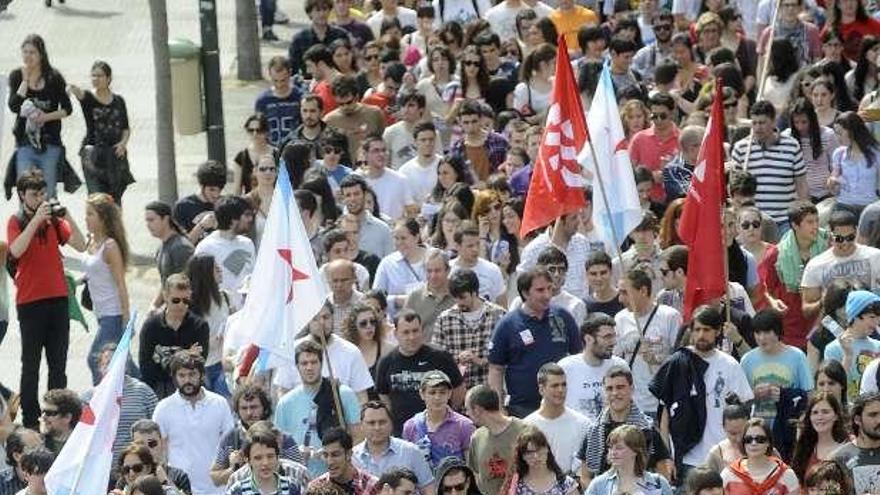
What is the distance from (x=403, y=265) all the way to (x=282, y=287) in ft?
8.56

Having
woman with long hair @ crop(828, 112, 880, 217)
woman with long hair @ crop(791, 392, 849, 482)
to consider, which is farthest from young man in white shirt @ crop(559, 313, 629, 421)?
woman with long hair @ crop(828, 112, 880, 217)

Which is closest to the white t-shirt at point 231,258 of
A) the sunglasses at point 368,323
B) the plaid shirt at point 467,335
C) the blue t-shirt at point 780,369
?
the sunglasses at point 368,323

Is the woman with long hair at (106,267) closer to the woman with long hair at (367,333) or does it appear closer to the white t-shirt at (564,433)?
the woman with long hair at (367,333)

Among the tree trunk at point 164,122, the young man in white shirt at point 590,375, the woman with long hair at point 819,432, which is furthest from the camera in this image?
the tree trunk at point 164,122

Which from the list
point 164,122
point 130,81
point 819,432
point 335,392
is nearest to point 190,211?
point 164,122

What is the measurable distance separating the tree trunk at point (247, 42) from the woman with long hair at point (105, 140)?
18.1 feet

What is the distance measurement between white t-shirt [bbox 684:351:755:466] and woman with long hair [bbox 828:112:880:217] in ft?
13.8

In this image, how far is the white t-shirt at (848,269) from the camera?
19.5 m

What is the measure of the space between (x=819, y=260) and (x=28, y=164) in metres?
7.04

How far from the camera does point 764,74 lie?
23.9 meters

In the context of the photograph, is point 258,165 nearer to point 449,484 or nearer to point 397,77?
point 397,77

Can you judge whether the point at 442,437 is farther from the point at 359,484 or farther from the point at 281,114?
the point at 281,114

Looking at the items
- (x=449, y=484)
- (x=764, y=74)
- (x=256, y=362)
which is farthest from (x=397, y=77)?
(x=449, y=484)

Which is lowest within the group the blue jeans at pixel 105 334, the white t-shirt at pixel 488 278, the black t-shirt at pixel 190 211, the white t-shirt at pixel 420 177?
the blue jeans at pixel 105 334
